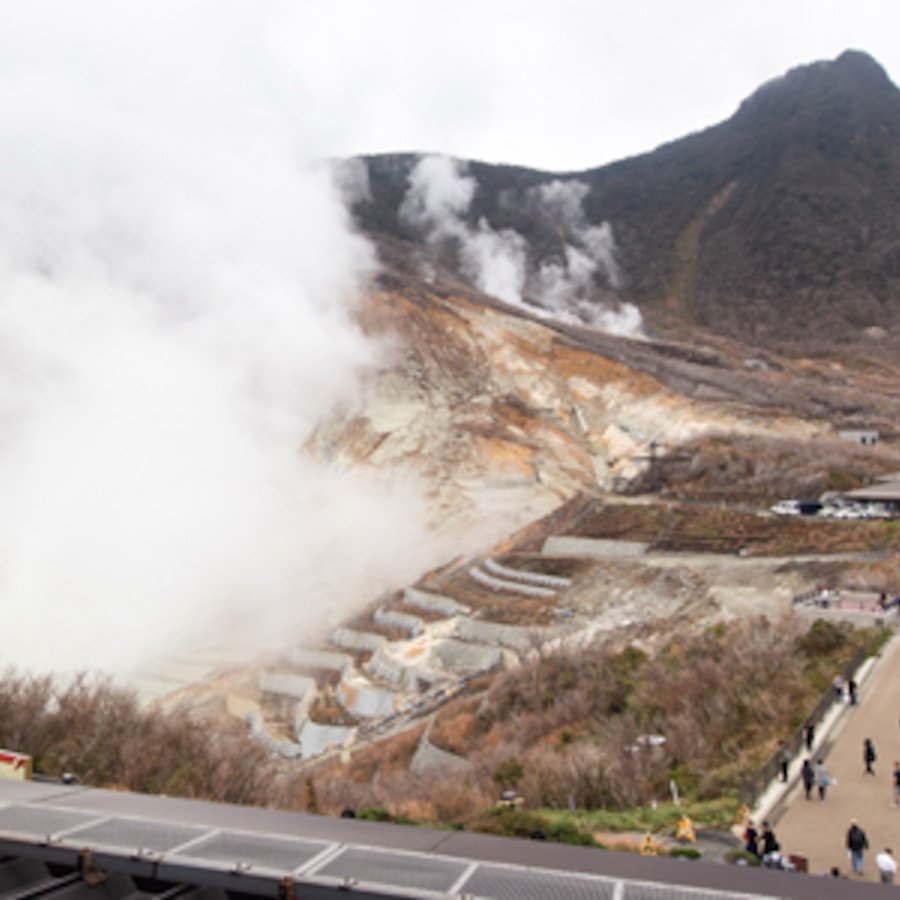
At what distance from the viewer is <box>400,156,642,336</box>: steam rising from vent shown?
79.9 meters

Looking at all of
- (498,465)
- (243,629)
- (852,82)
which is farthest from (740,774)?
(852,82)

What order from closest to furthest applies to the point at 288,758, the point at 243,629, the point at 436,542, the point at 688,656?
the point at 688,656
the point at 288,758
the point at 243,629
the point at 436,542

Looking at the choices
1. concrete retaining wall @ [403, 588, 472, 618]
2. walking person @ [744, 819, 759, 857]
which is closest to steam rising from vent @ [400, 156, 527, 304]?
concrete retaining wall @ [403, 588, 472, 618]

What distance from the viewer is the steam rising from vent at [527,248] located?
262 feet

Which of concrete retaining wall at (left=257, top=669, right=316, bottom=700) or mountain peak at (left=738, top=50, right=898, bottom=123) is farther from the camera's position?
mountain peak at (left=738, top=50, right=898, bottom=123)

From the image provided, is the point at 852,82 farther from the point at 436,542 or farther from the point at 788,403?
the point at 436,542

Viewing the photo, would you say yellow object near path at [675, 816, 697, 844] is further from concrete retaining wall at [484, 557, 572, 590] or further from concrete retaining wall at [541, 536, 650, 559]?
concrete retaining wall at [541, 536, 650, 559]

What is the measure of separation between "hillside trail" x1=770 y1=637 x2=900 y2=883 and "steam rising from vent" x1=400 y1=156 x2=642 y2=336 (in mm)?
62289

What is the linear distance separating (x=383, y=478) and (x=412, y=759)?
29057mm

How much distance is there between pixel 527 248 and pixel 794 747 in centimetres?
8214

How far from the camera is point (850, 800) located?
32.1ft

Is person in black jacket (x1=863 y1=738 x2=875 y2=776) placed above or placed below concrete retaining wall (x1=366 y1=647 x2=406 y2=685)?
above

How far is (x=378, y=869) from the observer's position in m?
4.77

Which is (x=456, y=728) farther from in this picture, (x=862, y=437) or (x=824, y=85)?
(x=824, y=85)
